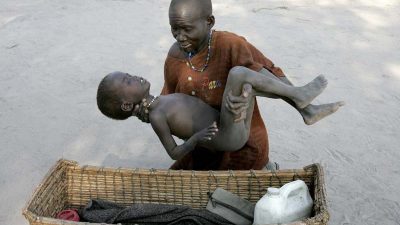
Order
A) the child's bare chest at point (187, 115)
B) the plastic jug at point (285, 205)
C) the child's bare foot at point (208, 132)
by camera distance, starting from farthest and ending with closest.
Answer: the child's bare chest at point (187, 115) < the child's bare foot at point (208, 132) < the plastic jug at point (285, 205)

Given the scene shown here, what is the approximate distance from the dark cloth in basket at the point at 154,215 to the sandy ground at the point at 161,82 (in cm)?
72

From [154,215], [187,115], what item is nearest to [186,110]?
[187,115]

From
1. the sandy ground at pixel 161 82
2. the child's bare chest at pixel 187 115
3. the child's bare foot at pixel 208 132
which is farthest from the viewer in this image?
the sandy ground at pixel 161 82

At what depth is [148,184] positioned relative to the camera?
282cm

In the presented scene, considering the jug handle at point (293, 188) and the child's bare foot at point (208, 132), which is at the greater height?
the child's bare foot at point (208, 132)

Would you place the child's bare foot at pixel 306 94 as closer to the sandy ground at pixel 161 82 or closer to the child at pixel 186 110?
the child at pixel 186 110

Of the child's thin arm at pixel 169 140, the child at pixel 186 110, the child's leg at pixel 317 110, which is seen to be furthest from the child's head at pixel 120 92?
the child's leg at pixel 317 110

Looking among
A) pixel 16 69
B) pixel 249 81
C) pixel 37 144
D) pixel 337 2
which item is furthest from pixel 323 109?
pixel 337 2

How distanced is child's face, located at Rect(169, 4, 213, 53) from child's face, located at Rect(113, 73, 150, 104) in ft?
0.90

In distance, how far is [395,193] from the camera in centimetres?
317

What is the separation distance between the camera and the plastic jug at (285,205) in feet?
7.84

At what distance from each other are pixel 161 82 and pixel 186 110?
6.53ft

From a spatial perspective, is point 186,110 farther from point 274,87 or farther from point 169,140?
point 274,87

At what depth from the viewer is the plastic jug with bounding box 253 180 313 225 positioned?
239 centimetres
